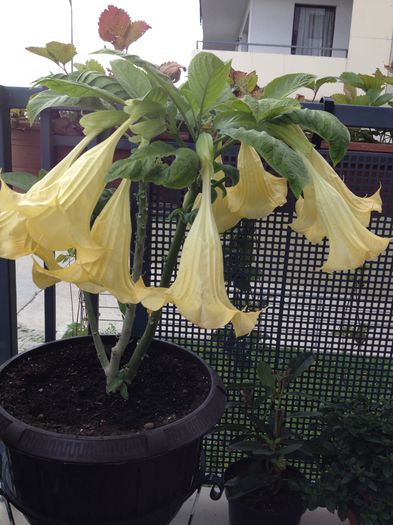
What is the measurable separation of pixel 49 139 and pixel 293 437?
0.99m

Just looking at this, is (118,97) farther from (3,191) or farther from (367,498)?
(367,498)

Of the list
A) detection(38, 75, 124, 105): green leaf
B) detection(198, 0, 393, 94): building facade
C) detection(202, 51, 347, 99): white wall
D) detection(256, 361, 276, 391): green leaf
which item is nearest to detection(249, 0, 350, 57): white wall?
detection(198, 0, 393, 94): building facade

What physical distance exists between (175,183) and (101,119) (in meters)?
0.18

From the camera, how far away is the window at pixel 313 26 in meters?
8.41

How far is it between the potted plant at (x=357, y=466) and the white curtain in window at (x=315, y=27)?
27.4ft

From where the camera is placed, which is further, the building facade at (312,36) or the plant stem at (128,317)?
the building facade at (312,36)

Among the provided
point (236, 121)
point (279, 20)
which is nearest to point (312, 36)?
point (279, 20)

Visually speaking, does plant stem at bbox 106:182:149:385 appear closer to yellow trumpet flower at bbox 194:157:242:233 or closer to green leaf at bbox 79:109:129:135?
yellow trumpet flower at bbox 194:157:242:233

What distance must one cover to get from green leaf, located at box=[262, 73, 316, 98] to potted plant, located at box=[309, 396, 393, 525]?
78 centimetres

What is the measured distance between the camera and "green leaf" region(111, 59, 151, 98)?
816mm

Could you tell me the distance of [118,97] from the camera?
32.2 inches

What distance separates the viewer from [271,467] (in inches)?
50.9

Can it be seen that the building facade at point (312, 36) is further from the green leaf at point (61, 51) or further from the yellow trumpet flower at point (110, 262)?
the yellow trumpet flower at point (110, 262)

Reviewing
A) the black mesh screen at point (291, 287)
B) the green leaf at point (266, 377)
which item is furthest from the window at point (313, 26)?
the green leaf at point (266, 377)
